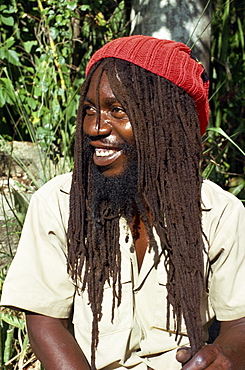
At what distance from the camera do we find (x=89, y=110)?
2221 millimetres

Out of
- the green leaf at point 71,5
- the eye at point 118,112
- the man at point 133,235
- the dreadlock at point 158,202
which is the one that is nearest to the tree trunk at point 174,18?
the green leaf at point 71,5

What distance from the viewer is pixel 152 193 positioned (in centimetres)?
218

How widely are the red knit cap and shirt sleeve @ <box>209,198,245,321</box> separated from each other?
1.74ft

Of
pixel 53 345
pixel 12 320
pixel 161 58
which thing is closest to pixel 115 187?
pixel 161 58

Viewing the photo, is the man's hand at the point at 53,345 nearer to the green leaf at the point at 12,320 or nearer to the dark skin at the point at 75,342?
the dark skin at the point at 75,342

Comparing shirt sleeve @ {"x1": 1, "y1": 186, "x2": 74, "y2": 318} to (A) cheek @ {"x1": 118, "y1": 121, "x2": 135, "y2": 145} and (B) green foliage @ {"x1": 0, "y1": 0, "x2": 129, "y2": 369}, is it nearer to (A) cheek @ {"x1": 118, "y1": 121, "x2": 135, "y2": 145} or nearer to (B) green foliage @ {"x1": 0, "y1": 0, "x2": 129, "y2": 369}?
(A) cheek @ {"x1": 118, "y1": 121, "x2": 135, "y2": 145}

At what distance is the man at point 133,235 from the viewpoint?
212cm

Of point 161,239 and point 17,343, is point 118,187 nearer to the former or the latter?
point 161,239

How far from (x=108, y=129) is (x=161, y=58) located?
35 centimetres

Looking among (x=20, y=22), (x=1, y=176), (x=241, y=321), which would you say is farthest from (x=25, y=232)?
(x=20, y=22)

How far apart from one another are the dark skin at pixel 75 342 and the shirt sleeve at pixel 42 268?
3.1 inches

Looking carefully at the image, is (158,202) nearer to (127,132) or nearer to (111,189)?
(111,189)

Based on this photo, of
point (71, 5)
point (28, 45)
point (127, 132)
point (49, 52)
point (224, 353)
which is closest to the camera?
point (224, 353)

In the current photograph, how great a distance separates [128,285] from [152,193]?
0.39m
